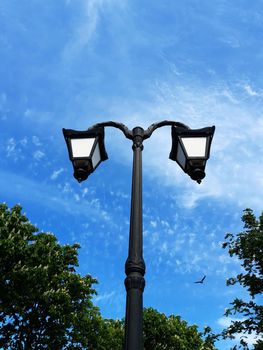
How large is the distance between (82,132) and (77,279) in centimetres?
2337

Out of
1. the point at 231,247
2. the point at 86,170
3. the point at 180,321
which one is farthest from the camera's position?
the point at 180,321

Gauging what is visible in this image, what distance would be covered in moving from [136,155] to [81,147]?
860 mm

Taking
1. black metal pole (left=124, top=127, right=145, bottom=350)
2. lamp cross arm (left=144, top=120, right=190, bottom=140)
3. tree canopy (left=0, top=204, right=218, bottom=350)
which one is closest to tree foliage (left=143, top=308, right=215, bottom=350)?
tree canopy (left=0, top=204, right=218, bottom=350)

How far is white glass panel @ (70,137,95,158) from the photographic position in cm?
609

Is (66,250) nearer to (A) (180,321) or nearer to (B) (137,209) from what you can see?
(A) (180,321)

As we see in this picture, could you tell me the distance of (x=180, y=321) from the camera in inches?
1677

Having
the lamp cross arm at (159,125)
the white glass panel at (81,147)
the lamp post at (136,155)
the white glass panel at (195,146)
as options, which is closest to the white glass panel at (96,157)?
the lamp post at (136,155)

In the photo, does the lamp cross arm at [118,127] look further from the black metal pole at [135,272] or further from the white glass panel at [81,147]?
the black metal pole at [135,272]

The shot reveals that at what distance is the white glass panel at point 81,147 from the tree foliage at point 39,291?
19146mm

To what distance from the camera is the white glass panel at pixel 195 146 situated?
595 cm

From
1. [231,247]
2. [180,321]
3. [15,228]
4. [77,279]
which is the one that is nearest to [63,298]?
[77,279]

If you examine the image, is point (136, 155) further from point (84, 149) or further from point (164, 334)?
point (164, 334)

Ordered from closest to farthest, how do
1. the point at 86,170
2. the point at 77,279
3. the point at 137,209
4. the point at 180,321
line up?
the point at 137,209, the point at 86,170, the point at 77,279, the point at 180,321

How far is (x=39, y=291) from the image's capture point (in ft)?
83.1
